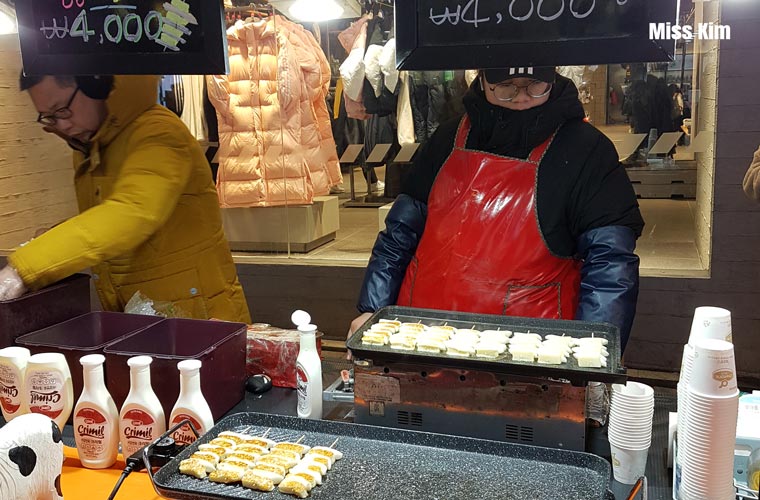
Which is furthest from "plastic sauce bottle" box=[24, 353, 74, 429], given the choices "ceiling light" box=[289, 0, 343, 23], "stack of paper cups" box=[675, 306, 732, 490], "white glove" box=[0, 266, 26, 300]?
"ceiling light" box=[289, 0, 343, 23]

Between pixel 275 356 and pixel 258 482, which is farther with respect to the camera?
pixel 275 356

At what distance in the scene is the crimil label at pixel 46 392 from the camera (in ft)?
5.52

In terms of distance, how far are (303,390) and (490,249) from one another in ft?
2.67

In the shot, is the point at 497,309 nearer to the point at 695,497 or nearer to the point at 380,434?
the point at 380,434

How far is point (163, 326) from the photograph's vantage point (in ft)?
6.64

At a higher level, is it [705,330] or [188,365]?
[705,330]

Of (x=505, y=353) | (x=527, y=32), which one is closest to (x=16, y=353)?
(x=505, y=353)

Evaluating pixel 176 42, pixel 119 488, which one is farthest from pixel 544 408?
pixel 176 42

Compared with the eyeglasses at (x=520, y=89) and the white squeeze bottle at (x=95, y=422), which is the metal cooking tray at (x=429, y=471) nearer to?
the white squeeze bottle at (x=95, y=422)

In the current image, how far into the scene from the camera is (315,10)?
4.79 m

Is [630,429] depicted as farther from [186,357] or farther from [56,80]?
[56,80]

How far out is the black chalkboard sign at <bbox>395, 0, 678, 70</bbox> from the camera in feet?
5.34

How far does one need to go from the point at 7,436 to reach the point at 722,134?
3.76 meters

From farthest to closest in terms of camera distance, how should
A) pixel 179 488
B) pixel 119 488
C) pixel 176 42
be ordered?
pixel 176 42 < pixel 119 488 < pixel 179 488
